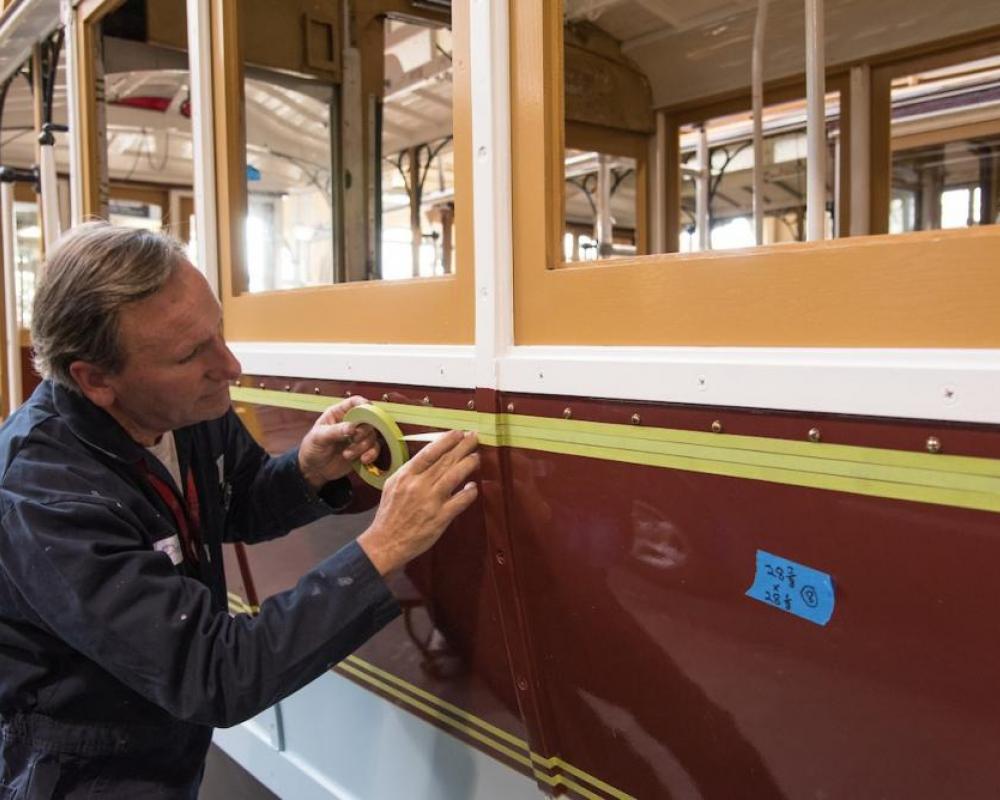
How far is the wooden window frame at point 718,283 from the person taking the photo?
2.39 ft

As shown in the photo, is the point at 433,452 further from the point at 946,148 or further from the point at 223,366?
the point at 946,148

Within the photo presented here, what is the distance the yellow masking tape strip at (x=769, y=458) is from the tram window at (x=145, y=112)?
79 centimetres

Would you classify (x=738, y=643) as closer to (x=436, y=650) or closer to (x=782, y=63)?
(x=436, y=650)

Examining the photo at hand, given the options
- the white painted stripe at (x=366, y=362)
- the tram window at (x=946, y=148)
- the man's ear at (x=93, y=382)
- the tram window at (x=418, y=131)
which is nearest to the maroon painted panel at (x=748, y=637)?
the white painted stripe at (x=366, y=362)

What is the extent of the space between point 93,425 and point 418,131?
3269mm

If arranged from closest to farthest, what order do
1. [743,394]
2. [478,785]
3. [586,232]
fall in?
[743,394] → [478,785] → [586,232]

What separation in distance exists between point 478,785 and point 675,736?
0.48 metres

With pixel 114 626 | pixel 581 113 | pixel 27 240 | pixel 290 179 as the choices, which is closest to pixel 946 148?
pixel 581 113

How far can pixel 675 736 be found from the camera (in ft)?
3.48

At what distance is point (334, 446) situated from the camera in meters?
1.46

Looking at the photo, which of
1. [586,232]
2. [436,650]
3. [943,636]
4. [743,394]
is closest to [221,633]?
[436,650]

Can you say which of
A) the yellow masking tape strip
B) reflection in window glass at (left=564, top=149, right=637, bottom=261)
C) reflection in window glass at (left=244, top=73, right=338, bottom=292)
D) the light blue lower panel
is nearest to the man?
the yellow masking tape strip

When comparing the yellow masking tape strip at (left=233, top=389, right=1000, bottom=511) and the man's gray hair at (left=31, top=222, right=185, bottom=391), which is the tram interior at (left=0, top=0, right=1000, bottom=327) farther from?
the man's gray hair at (left=31, top=222, right=185, bottom=391)

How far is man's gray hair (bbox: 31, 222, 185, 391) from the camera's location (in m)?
1.17
